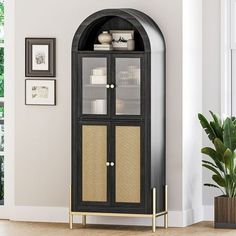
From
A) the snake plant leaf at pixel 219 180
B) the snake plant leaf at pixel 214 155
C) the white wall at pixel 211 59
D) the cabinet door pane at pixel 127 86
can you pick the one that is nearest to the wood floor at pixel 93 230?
the snake plant leaf at pixel 219 180

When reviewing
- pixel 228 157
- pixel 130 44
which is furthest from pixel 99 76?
pixel 228 157

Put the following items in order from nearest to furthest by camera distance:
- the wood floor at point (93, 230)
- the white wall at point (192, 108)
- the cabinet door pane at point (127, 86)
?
the wood floor at point (93, 230), the cabinet door pane at point (127, 86), the white wall at point (192, 108)

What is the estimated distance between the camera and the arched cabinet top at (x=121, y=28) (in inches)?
333

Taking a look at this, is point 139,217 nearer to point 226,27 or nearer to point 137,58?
point 137,58

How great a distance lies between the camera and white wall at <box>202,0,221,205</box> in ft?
30.4

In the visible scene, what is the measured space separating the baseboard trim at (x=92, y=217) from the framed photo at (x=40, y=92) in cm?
107

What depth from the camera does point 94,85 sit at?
857 cm

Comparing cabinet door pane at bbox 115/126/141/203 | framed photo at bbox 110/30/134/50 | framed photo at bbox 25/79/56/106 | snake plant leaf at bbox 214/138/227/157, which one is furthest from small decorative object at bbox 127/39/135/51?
snake plant leaf at bbox 214/138/227/157

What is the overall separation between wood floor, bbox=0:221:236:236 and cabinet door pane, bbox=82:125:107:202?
0.32 meters

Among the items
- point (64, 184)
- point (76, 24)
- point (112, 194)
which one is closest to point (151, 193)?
point (112, 194)

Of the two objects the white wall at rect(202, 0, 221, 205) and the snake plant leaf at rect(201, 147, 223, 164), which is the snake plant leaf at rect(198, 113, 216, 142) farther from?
the white wall at rect(202, 0, 221, 205)

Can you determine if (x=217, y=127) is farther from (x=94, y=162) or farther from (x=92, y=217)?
(x=92, y=217)

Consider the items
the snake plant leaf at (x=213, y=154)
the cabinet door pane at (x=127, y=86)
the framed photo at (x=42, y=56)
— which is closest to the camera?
the cabinet door pane at (x=127, y=86)

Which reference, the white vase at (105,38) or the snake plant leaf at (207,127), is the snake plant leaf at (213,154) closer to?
the snake plant leaf at (207,127)
